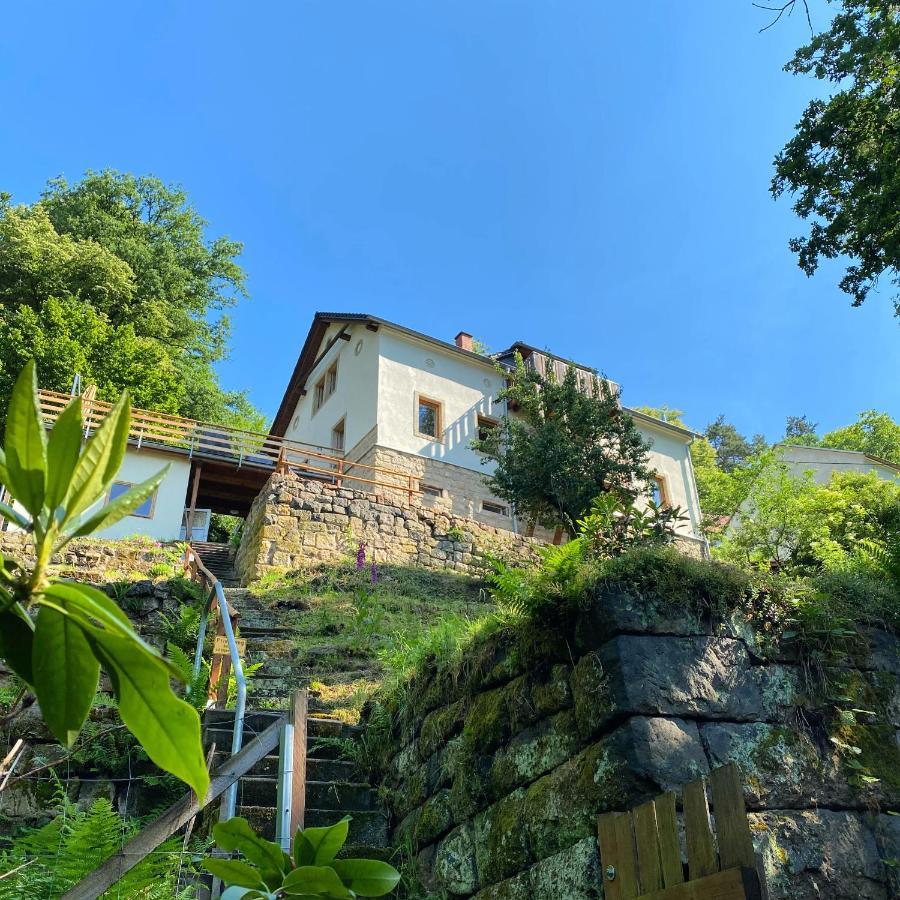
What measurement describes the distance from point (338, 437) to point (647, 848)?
18546 millimetres

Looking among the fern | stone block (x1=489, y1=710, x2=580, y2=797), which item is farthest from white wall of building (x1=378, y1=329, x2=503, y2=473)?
the fern

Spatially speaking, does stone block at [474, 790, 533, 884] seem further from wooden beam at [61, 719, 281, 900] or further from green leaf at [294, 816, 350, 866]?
green leaf at [294, 816, 350, 866]

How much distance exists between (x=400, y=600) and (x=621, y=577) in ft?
27.4

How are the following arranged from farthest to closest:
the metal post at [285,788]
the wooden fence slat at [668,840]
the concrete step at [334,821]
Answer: the concrete step at [334,821] → the metal post at [285,788] → the wooden fence slat at [668,840]

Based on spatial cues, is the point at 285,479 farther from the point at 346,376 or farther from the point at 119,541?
the point at 346,376

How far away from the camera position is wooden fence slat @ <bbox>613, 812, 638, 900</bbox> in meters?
2.73

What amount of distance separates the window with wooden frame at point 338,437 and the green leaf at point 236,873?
748 inches

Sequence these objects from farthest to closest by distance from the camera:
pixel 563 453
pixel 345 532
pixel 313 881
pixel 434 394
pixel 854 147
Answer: pixel 434 394
pixel 563 453
pixel 345 532
pixel 854 147
pixel 313 881

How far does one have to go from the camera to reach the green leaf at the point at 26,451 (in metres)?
0.75

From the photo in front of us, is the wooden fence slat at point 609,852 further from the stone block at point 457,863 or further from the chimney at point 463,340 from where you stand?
the chimney at point 463,340

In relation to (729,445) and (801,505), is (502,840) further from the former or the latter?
(729,445)

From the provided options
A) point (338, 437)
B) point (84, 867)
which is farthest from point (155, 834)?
point (338, 437)

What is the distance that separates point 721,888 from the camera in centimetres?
230

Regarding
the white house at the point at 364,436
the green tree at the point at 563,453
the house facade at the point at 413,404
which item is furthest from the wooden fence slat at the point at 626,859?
the house facade at the point at 413,404
